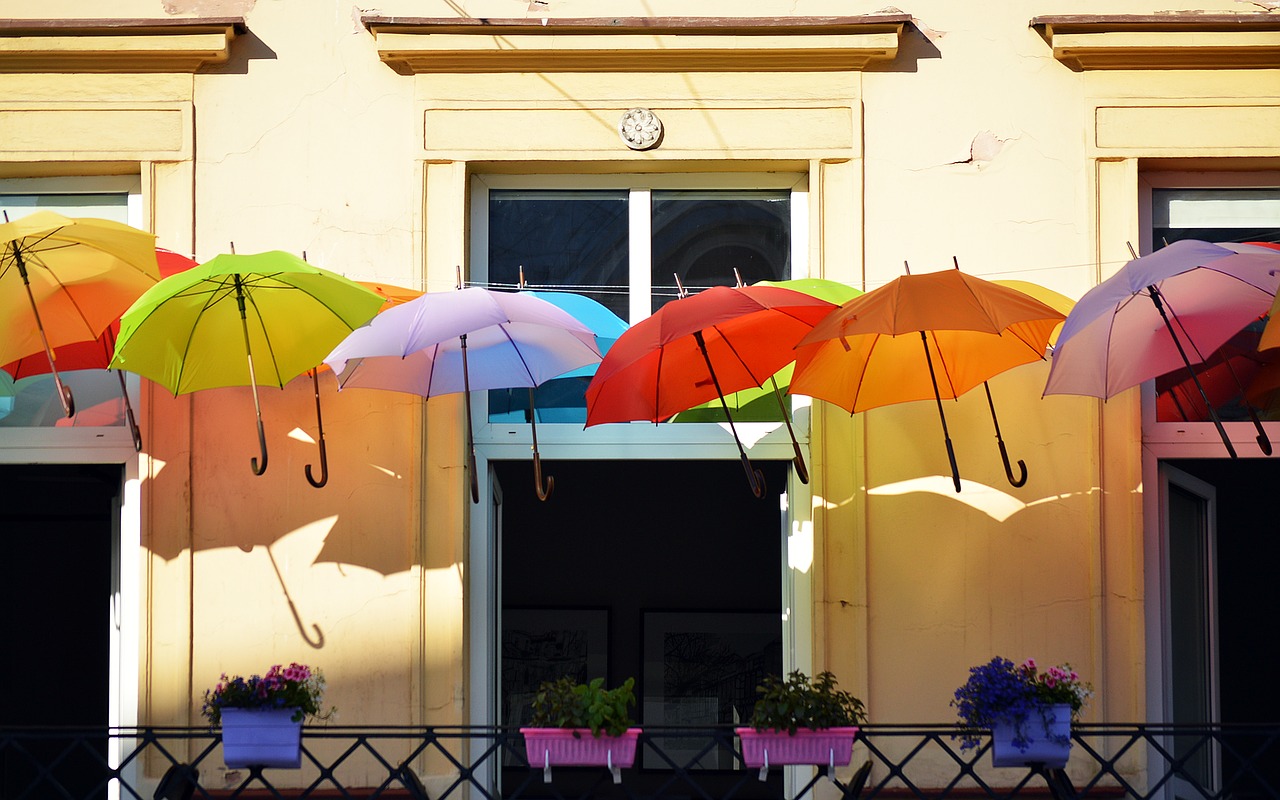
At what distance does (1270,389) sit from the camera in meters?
5.71

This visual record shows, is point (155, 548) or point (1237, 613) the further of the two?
point (1237, 613)

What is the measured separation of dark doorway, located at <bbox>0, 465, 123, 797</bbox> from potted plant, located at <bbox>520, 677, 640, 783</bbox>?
5744 mm

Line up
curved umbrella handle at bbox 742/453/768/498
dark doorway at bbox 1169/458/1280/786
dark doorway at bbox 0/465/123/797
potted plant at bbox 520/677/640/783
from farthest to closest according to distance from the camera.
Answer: dark doorway at bbox 0/465/123/797
dark doorway at bbox 1169/458/1280/786
curved umbrella handle at bbox 742/453/768/498
potted plant at bbox 520/677/640/783

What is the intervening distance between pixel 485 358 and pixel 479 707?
150 cm

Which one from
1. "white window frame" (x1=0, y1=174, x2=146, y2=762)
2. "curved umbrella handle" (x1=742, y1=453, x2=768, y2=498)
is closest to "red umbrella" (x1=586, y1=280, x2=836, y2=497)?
"curved umbrella handle" (x1=742, y1=453, x2=768, y2=498)

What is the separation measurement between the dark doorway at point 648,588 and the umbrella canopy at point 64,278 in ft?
13.6

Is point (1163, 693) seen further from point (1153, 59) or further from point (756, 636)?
point (756, 636)

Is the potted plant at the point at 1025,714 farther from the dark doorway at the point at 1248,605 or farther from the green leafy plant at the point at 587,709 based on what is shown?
the dark doorway at the point at 1248,605

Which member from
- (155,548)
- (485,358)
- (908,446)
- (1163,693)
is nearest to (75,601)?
(155,548)

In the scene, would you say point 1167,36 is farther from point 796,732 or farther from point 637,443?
→ point 796,732

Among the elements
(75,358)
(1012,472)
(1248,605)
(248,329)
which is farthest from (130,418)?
(1248,605)

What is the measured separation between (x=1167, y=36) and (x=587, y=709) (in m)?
3.71

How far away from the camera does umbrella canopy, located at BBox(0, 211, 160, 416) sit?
477 cm

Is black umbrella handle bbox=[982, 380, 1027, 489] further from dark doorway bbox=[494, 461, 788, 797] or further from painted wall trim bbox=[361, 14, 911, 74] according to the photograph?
dark doorway bbox=[494, 461, 788, 797]
